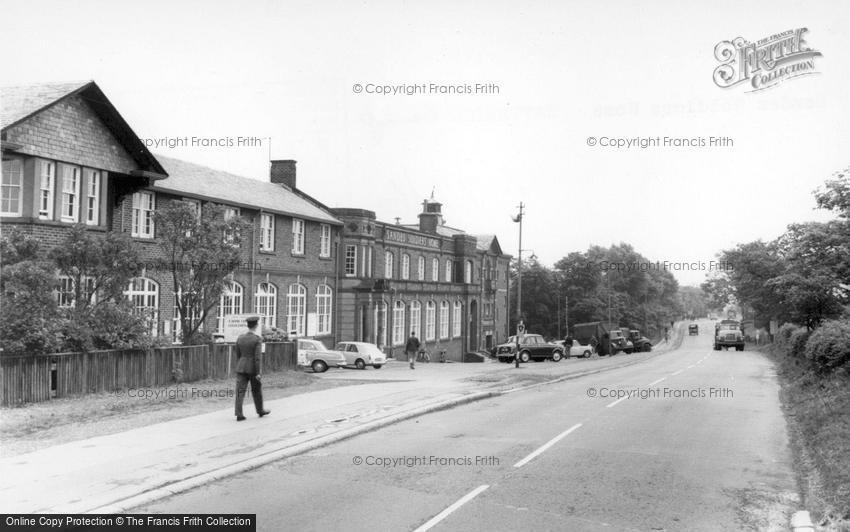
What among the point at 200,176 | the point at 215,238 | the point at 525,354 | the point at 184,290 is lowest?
the point at 525,354

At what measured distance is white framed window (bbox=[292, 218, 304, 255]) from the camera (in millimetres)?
36938

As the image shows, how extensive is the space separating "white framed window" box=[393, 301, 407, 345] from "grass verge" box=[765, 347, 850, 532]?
95.5 feet

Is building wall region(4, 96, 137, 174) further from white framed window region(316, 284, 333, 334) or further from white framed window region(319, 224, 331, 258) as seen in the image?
white framed window region(316, 284, 333, 334)

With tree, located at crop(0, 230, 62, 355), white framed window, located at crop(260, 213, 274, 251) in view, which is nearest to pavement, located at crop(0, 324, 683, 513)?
tree, located at crop(0, 230, 62, 355)

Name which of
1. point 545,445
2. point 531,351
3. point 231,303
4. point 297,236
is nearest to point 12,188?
point 231,303

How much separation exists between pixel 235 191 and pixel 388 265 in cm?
1594

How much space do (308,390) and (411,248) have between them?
107ft

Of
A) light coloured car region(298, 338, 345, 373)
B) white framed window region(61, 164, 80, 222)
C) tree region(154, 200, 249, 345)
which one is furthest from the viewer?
light coloured car region(298, 338, 345, 373)

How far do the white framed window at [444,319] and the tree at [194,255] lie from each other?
3481cm

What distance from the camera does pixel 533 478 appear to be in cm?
985

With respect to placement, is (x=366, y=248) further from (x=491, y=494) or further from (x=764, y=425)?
(x=491, y=494)

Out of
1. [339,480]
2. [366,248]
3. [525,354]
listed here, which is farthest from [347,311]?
[339,480]

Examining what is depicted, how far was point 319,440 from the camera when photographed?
12.0 m

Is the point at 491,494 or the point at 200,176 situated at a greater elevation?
the point at 200,176
